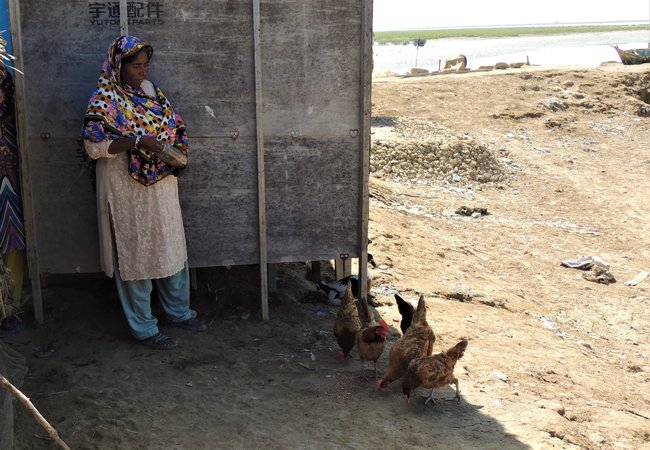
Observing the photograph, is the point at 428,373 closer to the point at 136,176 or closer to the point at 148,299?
the point at 148,299

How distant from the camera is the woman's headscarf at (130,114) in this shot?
15.0 ft

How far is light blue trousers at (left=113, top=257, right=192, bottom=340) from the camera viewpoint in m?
5.01

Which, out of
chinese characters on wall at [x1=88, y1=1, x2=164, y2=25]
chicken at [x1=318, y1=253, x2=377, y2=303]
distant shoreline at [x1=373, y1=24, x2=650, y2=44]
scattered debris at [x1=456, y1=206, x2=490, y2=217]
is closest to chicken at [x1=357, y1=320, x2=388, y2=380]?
chicken at [x1=318, y1=253, x2=377, y2=303]

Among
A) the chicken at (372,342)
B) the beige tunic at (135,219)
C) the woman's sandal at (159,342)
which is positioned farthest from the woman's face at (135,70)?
the chicken at (372,342)

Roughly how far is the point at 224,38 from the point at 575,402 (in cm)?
361

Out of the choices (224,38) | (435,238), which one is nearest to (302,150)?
(224,38)

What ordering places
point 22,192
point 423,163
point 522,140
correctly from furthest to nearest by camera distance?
point 522,140 < point 423,163 < point 22,192

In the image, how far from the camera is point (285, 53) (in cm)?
534

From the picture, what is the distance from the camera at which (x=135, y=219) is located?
4.86 meters

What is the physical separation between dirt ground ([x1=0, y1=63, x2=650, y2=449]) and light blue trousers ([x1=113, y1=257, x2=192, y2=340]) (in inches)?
5.8

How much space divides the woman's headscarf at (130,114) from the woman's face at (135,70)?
38mm

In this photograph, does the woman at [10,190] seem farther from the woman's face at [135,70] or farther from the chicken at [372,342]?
the chicken at [372,342]

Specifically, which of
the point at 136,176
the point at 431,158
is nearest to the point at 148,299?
the point at 136,176

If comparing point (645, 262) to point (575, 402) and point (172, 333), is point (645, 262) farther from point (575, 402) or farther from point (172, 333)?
point (172, 333)
